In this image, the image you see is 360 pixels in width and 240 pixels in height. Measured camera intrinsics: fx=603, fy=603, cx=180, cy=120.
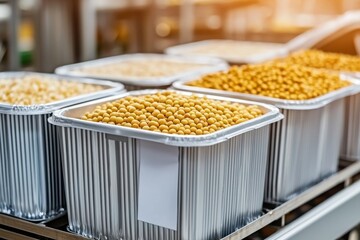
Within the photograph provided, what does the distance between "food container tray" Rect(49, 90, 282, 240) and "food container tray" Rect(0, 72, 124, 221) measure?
70 mm

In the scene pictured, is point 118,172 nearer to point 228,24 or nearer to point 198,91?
point 198,91

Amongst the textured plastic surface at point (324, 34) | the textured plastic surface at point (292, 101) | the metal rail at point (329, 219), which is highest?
the textured plastic surface at point (324, 34)

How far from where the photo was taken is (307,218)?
157 centimetres

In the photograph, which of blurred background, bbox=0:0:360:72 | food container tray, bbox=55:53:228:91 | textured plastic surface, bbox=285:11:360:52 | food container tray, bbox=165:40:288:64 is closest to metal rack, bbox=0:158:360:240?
food container tray, bbox=55:53:228:91

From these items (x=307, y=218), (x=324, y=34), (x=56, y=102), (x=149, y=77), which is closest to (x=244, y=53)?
(x=324, y=34)

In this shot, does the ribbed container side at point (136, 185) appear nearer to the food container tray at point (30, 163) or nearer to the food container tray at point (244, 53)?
the food container tray at point (30, 163)

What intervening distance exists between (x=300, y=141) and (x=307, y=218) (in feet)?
0.66

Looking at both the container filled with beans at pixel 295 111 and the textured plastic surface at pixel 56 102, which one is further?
the container filled with beans at pixel 295 111

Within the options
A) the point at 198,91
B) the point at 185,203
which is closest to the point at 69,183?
the point at 185,203

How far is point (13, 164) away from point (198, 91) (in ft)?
1.81

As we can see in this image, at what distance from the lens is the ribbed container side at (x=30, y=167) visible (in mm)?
1392

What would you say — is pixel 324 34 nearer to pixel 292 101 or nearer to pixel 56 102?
pixel 292 101

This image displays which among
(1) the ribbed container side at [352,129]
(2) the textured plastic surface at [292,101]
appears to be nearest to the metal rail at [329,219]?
(1) the ribbed container side at [352,129]

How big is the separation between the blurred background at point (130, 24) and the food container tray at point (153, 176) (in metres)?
3.05
